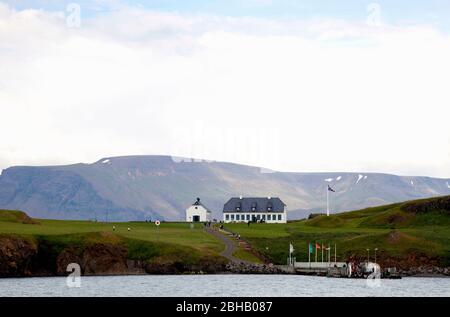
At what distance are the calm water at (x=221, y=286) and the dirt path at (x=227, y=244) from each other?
12744mm

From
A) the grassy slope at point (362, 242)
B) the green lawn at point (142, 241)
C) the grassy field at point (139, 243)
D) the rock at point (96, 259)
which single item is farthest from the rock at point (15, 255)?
the grassy slope at point (362, 242)

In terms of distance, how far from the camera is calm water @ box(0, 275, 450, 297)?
103 metres

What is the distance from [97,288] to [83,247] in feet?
113

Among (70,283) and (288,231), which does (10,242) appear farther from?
(288,231)

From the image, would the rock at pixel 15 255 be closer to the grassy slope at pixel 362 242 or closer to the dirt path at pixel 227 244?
the dirt path at pixel 227 244

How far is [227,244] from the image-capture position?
165875mm

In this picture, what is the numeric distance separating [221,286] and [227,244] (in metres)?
53.4

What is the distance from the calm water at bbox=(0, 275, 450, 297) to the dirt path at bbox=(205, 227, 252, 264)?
12.7 m

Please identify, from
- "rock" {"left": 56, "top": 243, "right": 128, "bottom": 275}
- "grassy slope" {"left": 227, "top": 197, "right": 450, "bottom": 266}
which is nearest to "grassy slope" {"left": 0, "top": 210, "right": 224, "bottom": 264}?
"rock" {"left": 56, "top": 243, "right": 128, "bottom": 275}

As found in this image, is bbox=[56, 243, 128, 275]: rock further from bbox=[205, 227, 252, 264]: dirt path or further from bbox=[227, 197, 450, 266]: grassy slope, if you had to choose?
bbox=[227, 197, 450, 266]: grassy slope

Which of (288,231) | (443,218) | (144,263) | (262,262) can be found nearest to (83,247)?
(144,263)

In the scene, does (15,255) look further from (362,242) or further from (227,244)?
(362,242)

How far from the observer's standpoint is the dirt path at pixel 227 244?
151 m
